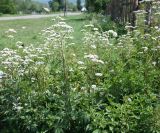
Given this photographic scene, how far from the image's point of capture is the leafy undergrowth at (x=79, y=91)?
16.0 feet

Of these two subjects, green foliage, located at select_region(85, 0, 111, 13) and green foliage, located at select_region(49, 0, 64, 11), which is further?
green foliage, located at select_region(49, 0, 64, 11)

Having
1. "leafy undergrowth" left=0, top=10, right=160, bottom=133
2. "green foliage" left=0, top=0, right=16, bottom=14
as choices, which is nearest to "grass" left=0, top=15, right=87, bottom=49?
"leafy undergrowth" left=0, top=10, right=160, bottom=133

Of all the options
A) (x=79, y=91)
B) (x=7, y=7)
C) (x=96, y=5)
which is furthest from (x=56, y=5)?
(x=79, y=91)

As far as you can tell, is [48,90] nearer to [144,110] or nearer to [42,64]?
[42,64]

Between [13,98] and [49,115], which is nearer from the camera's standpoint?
[49,115]

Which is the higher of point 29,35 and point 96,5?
point 29,35

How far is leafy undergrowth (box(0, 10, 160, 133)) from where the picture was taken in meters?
4.88

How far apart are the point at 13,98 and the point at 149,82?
155 cm

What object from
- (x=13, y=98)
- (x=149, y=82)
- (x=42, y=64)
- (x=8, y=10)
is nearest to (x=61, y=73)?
(x=42, y=64)

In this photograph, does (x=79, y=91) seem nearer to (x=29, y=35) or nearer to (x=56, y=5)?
(x=29, y=35)

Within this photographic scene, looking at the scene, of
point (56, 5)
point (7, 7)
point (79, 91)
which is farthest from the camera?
point (56, 5)

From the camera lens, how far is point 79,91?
5492 mm

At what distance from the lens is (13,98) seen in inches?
214

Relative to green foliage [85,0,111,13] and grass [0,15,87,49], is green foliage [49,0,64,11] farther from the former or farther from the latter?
grass [0,15,87,49]
